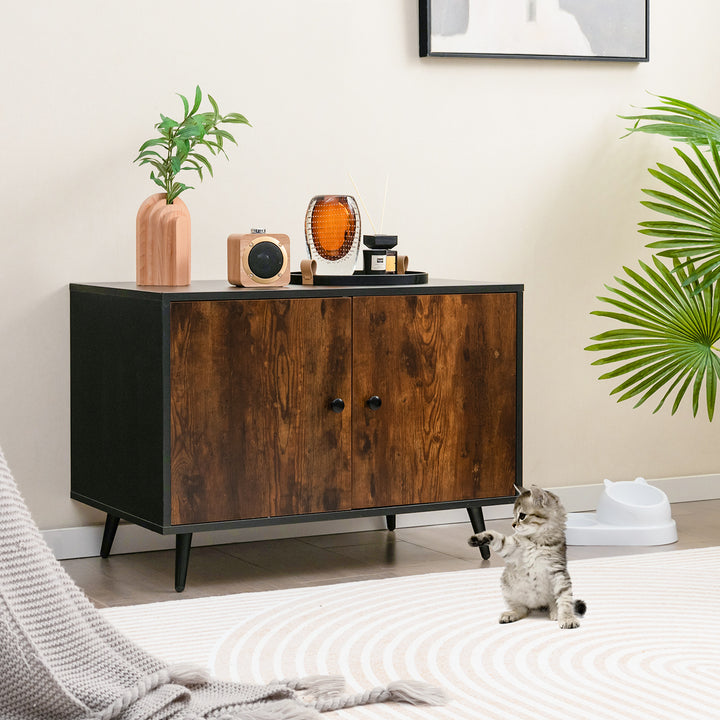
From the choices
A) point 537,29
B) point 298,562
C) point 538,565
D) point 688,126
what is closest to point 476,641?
point 538,565

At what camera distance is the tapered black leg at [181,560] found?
2932 mm

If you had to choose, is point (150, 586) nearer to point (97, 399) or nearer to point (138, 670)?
point (97, 399)

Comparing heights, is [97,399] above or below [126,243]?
below

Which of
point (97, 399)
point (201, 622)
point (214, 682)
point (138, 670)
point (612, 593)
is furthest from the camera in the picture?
point (97, 399)

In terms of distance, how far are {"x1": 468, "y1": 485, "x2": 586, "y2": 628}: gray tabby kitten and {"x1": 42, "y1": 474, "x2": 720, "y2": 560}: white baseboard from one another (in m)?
0.96

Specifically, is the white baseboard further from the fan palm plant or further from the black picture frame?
the black picture frame

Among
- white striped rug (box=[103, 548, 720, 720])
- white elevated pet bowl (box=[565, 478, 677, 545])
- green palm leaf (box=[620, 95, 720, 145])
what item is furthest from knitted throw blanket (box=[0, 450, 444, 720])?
green palm leaf (box=[620, 95, 720, 145])

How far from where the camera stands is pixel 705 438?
4.13 m

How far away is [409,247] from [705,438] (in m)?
1.21

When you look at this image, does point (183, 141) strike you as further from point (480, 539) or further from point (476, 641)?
point (476, 641)

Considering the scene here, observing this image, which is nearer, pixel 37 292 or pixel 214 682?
pixel 214 682

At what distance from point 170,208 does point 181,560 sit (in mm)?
832

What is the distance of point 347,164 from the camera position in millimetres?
3561

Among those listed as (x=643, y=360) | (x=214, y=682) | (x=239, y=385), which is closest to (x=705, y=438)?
(x=643, y=360)
